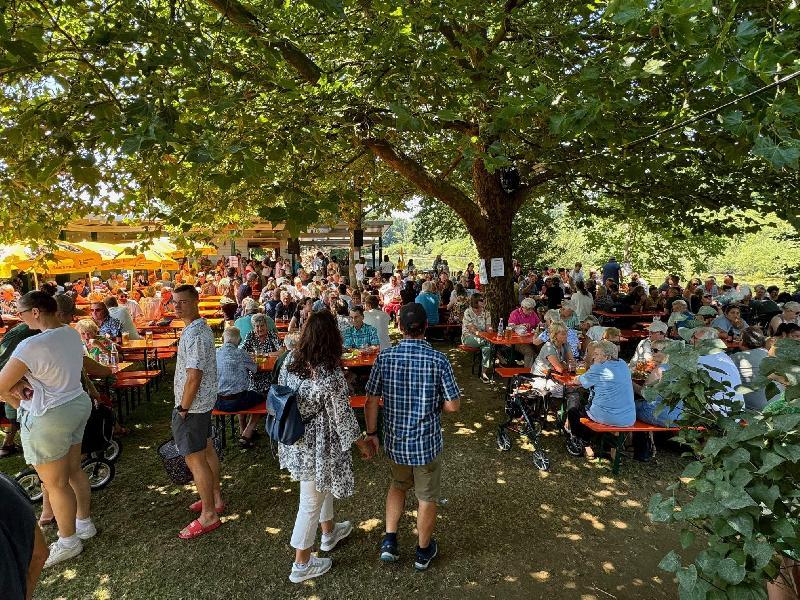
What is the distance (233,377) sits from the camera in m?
5.02

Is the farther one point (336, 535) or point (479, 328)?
point (479, 328)

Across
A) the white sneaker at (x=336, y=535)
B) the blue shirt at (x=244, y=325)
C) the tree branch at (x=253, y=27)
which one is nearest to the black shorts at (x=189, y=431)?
the white sneaker at (x=336, y=535)

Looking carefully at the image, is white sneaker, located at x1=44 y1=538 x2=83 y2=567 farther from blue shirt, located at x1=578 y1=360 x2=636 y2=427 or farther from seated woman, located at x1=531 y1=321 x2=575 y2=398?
blue shirt, located at x1=578 y1=360 x2=636 y2=427

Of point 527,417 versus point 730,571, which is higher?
point 730,571

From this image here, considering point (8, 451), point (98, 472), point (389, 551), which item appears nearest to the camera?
point (389, 551)

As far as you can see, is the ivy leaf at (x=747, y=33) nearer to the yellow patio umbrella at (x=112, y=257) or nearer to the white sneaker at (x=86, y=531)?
the white sneaker at (x=86, y=531)

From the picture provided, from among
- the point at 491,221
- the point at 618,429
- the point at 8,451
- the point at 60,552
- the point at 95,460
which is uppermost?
the point at 491,221

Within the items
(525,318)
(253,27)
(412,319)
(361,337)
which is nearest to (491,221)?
(525,318)

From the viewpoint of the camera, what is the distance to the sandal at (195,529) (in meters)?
3.77

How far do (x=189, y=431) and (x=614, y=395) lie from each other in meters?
3.85

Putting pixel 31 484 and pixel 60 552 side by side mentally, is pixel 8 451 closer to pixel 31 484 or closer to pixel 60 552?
pixel 31 484

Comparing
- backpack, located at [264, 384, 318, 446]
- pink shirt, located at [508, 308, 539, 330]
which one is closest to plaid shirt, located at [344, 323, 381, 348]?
pink shirt, located at [508, 308, 539, 330]

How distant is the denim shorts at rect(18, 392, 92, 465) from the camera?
3191mm

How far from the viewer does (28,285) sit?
1870 cm
